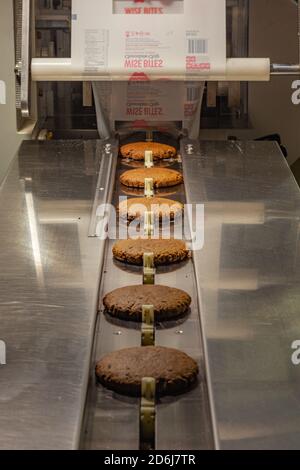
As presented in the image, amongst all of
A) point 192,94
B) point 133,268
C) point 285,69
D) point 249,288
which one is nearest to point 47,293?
point 133,268

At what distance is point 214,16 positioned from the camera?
3.69m

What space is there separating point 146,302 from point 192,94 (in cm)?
Answer: 196

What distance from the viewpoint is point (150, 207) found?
3.24 meters

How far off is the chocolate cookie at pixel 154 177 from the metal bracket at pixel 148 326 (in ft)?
4.22

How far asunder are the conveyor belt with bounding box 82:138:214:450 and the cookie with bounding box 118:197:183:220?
69 cm

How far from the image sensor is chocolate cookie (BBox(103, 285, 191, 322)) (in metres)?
2.41

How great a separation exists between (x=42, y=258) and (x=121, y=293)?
0.36 meters

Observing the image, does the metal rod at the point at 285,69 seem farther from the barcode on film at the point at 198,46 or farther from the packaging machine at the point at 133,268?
the barcode on film at the point at 198,46

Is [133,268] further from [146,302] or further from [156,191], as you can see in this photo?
[156,191]

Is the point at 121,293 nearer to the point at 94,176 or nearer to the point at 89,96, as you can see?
the point at 94,176

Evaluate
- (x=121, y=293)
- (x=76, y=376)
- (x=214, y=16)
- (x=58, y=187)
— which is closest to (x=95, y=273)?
(x=121, y=293)

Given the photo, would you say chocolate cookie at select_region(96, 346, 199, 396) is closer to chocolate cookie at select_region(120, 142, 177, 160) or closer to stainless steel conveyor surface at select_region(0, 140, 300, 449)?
stainless steel conveyor surface at select_region(0, 140, 300, 449)
